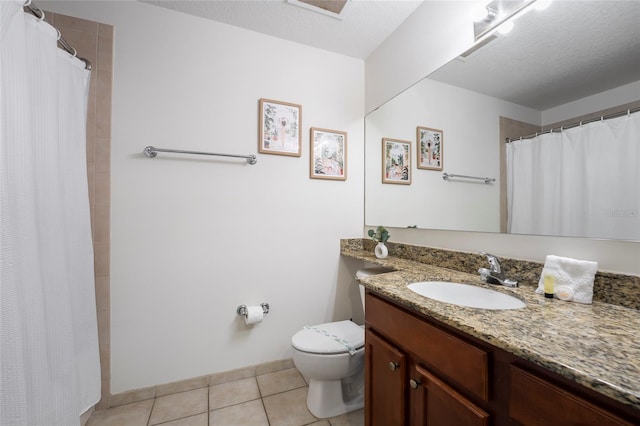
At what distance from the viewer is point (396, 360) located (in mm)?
878

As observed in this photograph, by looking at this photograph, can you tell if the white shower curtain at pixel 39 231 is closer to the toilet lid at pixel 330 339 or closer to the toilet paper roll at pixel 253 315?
the toilet paper roll at pixel 253 315

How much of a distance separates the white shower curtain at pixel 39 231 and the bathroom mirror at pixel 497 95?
1738 mm

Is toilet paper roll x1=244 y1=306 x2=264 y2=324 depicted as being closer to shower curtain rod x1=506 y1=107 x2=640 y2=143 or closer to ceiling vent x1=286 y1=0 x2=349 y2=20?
shower curtain rod x1=506 y1=107 x2=640 y2=143

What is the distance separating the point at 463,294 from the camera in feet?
3.43

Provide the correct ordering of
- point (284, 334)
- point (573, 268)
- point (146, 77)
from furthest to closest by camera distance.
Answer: point (284, 334) < point (146, 77) < point (573, 268)

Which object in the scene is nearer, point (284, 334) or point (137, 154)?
point (137, 154)

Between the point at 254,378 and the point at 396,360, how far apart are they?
46.2 inches

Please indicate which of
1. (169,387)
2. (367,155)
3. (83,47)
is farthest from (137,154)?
(367,155)

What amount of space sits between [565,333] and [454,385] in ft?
0.99

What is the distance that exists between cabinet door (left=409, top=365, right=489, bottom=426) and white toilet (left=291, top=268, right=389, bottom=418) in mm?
516

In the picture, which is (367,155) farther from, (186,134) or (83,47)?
(83,47)

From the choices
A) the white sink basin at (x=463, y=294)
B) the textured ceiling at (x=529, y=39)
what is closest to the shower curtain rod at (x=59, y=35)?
the textured ceiling at (x=529, y=39)

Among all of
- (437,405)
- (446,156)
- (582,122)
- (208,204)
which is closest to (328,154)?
(446,156)

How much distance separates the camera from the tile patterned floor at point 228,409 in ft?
4.21
